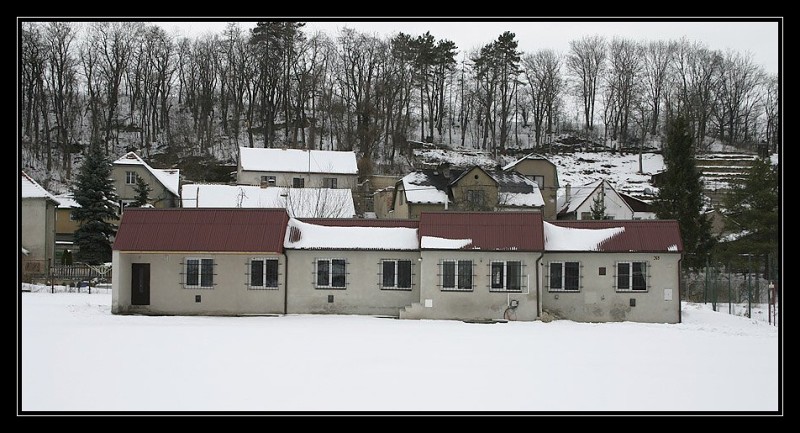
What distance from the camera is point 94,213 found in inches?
1821

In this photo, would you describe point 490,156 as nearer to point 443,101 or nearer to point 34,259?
point 443,101

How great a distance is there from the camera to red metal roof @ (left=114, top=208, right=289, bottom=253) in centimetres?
2712

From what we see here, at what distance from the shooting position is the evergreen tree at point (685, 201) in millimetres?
43812

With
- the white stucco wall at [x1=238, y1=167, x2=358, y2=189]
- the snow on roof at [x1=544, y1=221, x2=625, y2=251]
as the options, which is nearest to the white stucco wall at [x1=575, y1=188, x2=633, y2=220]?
the white stucco wall at [x1=238, y1=167, x2=358, y2=189]

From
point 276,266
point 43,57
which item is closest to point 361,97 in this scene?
point 43,57

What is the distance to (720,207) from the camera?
195 feet

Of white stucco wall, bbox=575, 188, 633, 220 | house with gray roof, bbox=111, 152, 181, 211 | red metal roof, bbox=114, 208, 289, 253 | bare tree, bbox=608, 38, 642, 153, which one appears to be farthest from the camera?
bare tree, bbox=608, 38, 642, 153

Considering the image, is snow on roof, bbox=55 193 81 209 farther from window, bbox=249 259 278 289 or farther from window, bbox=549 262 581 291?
window, bbox=549 262 581 291

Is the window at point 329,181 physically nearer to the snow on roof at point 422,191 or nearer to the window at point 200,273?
the snow on roof at point 422,191

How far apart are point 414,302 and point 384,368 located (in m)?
11.4

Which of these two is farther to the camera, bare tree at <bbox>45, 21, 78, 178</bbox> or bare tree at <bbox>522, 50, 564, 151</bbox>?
bare tree at <bbox>522, 50, 564, 151</bbox>

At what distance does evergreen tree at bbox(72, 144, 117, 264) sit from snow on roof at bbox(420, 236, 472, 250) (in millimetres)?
25675

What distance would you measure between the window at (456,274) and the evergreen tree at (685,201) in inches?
851

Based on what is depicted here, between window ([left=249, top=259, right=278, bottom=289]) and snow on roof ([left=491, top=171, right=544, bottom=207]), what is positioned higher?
snow on roof ([left=491, top=171, right=544, bottom=207])
